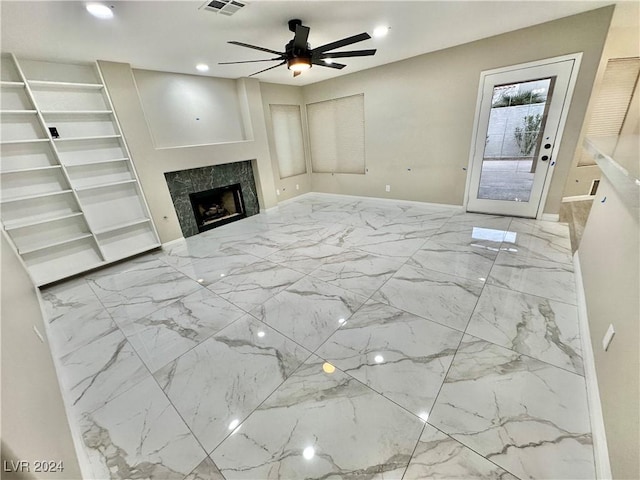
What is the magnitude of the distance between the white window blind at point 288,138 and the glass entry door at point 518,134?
385cm

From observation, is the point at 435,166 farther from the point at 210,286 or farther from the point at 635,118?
the point at 210,286

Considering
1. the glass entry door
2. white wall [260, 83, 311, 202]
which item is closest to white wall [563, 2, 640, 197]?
the glass entry door

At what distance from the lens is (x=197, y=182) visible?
4.67 meters

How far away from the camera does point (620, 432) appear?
1071mm

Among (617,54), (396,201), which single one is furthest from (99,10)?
(617,54)

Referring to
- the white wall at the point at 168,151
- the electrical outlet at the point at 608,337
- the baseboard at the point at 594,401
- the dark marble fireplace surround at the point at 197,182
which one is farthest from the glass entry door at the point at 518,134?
the dark marble fireplace surround at the point at 197,182

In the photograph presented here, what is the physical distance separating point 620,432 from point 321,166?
6.13 meters

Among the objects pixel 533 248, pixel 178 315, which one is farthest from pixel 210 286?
pixel 533 248

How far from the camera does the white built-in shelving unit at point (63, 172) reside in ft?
9.64

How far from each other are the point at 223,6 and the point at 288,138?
3813 mm

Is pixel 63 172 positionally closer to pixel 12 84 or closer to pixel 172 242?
pixel 12 84

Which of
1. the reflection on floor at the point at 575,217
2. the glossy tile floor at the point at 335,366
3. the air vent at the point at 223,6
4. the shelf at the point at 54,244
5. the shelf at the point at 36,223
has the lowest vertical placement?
the glossy tile floor at the point at 335,366

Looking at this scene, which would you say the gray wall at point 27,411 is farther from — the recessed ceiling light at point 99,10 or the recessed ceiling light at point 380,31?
the recessed ceiling light at point 380,31

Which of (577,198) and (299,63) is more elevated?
Result: (299,63)
